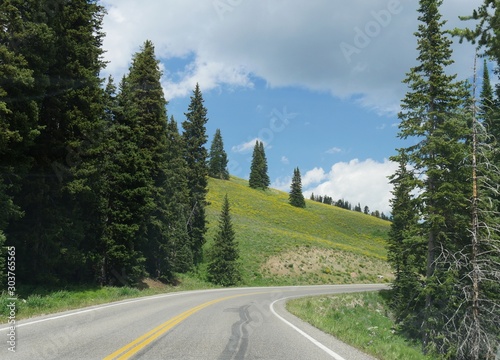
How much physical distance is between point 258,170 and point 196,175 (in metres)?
81.7

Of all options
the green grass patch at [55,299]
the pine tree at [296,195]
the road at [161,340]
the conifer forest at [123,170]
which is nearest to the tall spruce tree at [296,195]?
the pine tree at [296,195]

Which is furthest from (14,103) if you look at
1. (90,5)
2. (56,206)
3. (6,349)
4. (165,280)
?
(165,280)

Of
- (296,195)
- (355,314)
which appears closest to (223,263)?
(355,314)

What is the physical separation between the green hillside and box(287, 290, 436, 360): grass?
14765mm

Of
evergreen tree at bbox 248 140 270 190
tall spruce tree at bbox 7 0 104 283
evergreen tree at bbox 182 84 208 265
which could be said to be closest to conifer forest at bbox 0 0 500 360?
tall spruce tree at bbox 7 0 104 283

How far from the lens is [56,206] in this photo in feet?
63.1

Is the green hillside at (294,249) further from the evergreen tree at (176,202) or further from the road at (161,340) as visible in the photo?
the road at (161,340)

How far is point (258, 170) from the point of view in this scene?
12900 centimetres

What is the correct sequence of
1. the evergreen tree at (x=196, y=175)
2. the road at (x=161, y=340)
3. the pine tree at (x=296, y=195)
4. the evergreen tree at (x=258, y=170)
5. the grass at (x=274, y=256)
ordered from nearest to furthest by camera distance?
the road at (x=161, y=340) → the grass at (x=274, y=256) → the evergreen tree at (x=196, y=175) → the pine tree at (x=296, y=195) → the evergreen tree at (x=258, y=170)

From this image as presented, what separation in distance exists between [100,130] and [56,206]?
202 inches

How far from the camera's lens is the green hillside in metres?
50.0

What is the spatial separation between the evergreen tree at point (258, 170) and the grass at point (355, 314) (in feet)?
301

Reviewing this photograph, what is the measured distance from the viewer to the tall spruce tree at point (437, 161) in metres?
18.6

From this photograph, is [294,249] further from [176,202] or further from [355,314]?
[355,314]
